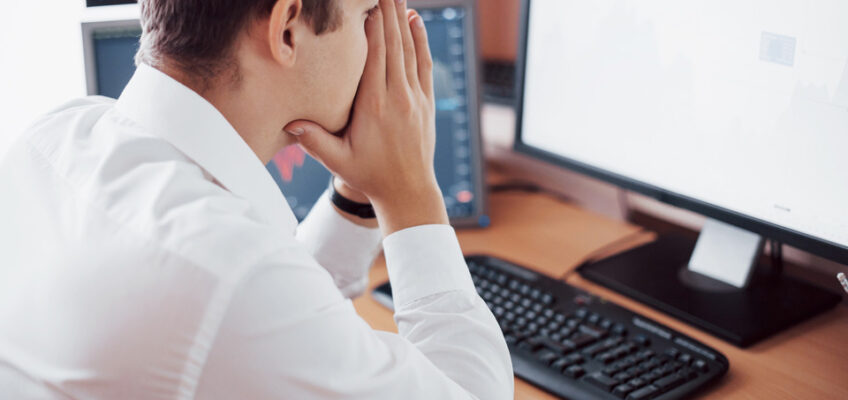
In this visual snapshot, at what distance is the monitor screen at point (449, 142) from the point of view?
1.25 meters

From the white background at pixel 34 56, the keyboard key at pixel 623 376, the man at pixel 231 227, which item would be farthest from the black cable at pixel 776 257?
the white background at pixel 34 56

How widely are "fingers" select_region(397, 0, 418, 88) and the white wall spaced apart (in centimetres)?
63

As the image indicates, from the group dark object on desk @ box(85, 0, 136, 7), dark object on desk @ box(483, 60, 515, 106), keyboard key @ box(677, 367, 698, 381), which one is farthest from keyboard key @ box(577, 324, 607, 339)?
dark object on desk @ box(85, 0, 136, 7)

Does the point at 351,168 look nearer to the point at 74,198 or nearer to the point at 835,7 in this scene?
the point at 74,198

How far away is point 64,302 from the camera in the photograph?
616 millimetres

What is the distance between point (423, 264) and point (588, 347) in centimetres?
24

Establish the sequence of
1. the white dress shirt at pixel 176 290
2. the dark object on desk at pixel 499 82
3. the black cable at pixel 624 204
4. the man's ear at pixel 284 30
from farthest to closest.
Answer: the dark object on desk at pixel 499 82 < the black cable at pixel 624 204 < the man's ear at pixel 284 30 < the white dress shirt at pixel 176 290

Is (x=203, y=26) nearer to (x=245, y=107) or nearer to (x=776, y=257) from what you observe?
(x=245, y=107)

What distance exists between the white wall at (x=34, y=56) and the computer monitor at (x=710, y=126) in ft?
2.43

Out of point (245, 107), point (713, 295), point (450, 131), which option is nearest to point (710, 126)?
point (713, 295)

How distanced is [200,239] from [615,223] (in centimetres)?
89

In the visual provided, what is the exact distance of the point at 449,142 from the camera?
4.32ft

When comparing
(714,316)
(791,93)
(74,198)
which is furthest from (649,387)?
(74,198)

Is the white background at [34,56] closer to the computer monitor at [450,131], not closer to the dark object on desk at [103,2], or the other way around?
the dark object on desk at [103,2]
